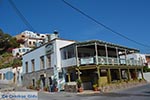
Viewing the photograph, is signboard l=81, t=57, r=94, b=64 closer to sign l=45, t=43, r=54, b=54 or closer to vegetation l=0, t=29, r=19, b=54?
sign l=45, t=43, r=54, b=54

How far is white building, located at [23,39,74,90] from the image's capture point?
29078mm

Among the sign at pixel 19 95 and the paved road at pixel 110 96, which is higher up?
the sign at pixel 19 95

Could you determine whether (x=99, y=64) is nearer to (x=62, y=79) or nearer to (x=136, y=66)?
(x=62, y=79)

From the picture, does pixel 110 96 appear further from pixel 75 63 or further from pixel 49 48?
pixel 49 48

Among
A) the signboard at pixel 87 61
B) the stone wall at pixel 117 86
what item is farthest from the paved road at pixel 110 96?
the signboard at pixel 87 61

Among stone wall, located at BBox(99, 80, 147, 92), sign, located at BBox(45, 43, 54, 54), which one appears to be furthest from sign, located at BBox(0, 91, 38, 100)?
sign, located at BBox(45, 43, 54, 54)

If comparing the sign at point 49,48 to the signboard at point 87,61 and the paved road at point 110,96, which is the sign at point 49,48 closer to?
the signboard at point 87,61

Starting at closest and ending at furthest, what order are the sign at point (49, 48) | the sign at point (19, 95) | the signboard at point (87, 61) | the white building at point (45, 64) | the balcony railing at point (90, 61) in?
the sign at point (19, 95) → the signboard at point (87, 61) → the balcony railing at point (90, 61) → the white building at point (45, 64) → the sign at point (49, 48)

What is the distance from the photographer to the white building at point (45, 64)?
29.1 metres

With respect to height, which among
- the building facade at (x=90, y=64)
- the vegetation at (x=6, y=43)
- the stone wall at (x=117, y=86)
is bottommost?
the stone wall at (x=117, y=86)

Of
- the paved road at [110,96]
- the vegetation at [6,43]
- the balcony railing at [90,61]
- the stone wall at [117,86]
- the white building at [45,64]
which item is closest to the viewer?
the paved road at [110,96]

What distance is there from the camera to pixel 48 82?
30.8 m

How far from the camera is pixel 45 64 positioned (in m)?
31.7

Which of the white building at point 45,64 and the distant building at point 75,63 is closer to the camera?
the distant building at point 75,63
